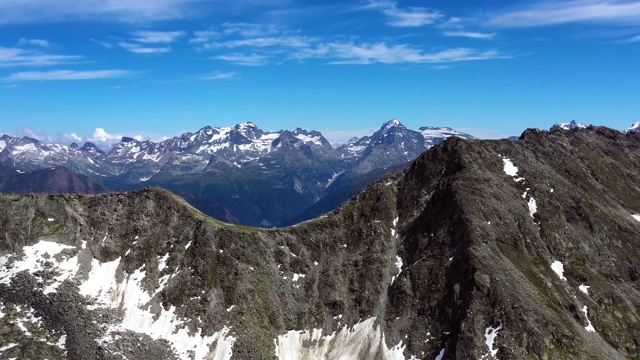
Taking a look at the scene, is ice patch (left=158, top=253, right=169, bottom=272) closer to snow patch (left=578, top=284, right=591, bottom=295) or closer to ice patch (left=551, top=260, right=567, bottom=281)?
ice patch (left=551, top=260, right=567, bottom=281)

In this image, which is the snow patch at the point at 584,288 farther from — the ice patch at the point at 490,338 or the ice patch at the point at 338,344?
the ice patch at the point at 338,344

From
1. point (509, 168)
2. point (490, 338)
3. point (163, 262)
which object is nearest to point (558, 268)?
point (490, 338)

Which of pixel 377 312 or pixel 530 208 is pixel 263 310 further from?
pixel 530 208

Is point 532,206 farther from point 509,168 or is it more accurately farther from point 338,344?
point 338,344

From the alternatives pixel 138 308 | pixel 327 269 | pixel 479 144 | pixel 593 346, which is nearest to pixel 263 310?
pixel 327 269

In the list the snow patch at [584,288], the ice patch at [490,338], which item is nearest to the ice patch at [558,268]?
the snow patch at [584,288]

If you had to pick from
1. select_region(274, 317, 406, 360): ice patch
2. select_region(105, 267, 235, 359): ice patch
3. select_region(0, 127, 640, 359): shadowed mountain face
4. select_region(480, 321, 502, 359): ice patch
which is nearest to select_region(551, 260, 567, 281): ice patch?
select_region(0, 127, 640, 359): shadowed mountain face
